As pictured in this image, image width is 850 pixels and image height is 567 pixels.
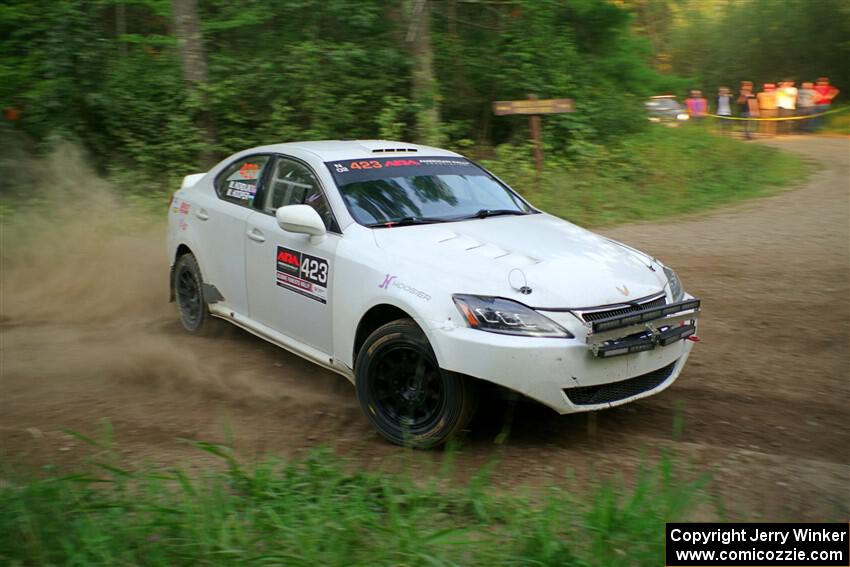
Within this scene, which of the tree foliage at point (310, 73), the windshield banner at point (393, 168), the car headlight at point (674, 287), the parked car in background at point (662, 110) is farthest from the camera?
the parked car in background at point (662, 110)

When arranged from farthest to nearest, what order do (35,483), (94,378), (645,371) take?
(94,378)
(645,371)
(35,483)

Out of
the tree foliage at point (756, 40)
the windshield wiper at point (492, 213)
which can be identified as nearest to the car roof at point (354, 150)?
the windshield wiper at point (492, 213)

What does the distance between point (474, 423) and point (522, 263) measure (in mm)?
1092

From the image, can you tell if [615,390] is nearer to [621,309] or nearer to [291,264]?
[621,309]

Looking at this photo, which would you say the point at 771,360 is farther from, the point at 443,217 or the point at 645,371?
the point at 443,217

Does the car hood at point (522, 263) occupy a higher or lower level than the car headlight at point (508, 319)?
higher

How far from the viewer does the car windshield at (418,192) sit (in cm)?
575

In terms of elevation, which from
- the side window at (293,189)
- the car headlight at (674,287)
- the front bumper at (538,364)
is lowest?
the front bumper at (538,364)

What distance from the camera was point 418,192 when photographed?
601cm

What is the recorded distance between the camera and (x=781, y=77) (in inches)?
1598

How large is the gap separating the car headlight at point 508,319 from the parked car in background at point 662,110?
1287 cm

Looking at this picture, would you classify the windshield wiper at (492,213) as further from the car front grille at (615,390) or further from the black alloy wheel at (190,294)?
the black alloy wheel at (190,294)

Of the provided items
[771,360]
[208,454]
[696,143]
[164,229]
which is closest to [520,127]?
[696,143]

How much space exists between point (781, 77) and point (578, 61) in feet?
95.6
